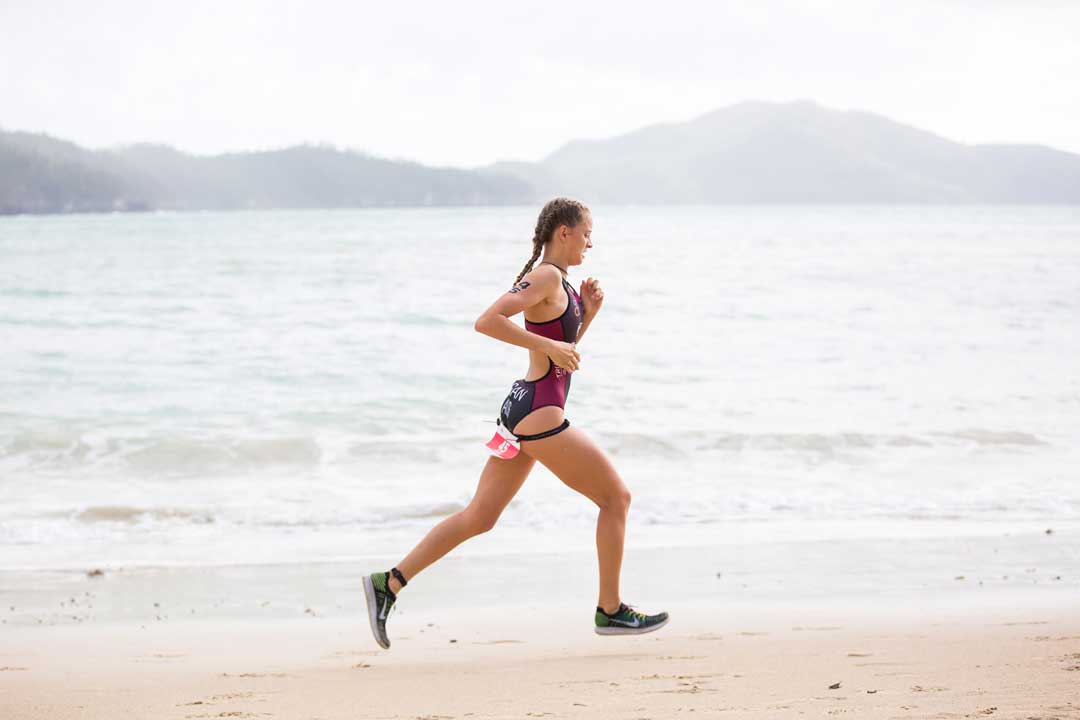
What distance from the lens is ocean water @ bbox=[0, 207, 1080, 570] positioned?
823cm

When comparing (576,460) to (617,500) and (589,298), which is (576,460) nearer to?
(617,500)

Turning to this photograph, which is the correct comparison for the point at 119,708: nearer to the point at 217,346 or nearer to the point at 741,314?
the point at 217,346

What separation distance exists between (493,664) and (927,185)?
154 meters

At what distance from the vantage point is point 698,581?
6281 millimetres

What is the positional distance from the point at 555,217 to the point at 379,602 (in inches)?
67.4

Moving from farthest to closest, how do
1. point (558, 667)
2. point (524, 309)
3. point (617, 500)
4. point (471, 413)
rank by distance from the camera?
1. point (471, 413)
2. point (558, 667)
3. point (617, 500)
4. point (524, 309)

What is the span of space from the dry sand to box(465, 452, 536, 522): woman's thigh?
26.8 inches

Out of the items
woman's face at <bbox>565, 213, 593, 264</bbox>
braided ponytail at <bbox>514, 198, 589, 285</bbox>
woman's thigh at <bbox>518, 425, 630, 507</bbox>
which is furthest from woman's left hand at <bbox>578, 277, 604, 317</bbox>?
woman's thigh at <bbox>518, 425, 630, 507</bbox>

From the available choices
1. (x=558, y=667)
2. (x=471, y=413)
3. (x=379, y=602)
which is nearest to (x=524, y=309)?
(x=379, y=602)

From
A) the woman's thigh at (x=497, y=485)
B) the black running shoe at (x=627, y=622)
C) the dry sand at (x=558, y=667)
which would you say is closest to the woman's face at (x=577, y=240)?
the woman's thigh at (x=497, y=485)

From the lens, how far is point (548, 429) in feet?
13.5

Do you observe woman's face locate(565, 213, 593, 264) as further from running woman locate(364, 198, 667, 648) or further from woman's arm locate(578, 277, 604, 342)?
woman's arm locate(578, 277, 604, 342)

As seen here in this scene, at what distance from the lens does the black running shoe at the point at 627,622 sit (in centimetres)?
438

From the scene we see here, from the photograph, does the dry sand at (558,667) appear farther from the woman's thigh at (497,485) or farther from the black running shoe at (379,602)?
the woman's thigh at (497,485)
